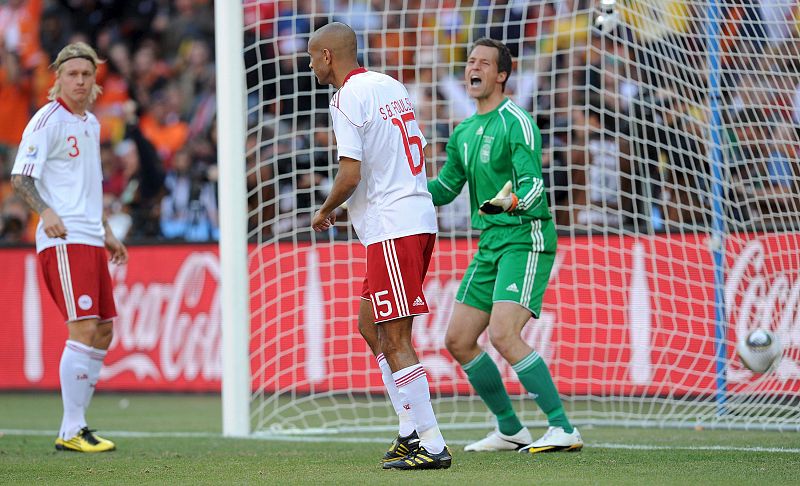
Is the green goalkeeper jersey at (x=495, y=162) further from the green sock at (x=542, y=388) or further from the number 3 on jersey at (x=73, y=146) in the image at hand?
the number 3 on jersey at (x=73, y=146)

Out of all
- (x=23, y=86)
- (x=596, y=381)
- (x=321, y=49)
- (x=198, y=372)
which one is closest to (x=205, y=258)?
(x=198, y=372)

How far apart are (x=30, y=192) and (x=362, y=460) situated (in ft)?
8.77

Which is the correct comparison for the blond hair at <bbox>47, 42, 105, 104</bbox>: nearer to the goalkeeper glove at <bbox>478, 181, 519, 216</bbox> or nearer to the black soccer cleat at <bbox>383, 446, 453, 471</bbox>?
the goalkeeper glove at <bbox>478, 181, 519, 216</bbox>

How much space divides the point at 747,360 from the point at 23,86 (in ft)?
35.7

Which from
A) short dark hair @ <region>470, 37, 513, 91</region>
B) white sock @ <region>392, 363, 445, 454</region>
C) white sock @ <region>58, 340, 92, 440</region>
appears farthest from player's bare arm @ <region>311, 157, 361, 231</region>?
white sock @ <region>58, 340, 92, 440</region>

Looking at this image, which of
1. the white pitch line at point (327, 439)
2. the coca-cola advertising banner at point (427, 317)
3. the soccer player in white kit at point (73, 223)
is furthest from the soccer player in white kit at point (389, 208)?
the coca-cola advertising banner at point (427, 317)

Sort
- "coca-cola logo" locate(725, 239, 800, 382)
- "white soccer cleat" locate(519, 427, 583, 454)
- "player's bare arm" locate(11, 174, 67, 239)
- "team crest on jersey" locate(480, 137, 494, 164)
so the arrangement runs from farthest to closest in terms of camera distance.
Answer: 1. "coca-cola logo" locate(725, 239, 800, 382)
2. "player's bare arm" locate(11, 174, 67, 239)
3. "team crest on jersey" locate(480, 137, 494, 164)
4. "white soccer cleat" locate(519, 427, 583, 454)

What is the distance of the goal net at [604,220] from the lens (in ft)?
27.1

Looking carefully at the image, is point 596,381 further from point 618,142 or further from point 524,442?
point 524,442

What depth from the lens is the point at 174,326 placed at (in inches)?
452

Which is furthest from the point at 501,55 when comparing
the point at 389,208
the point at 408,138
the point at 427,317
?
the point at 427,317

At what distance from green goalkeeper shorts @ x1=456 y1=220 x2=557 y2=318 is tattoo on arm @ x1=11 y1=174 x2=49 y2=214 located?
258 cm

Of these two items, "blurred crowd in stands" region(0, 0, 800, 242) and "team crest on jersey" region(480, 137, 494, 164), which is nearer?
"team crest on jersey" region(480, 137, 494, 164)

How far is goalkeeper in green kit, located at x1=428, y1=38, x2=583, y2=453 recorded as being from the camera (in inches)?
250
